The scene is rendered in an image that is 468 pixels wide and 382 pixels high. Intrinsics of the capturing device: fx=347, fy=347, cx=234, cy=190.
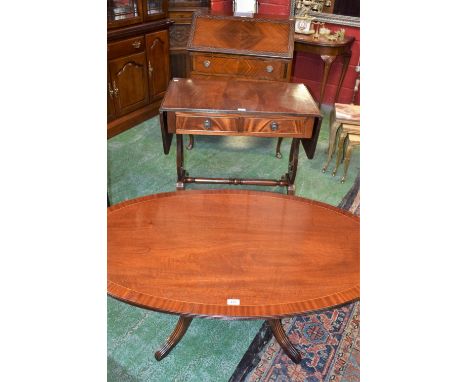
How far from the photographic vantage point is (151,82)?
3748 mm

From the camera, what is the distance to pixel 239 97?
244cm

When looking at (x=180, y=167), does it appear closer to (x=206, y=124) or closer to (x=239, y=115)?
(x=206, y=124)

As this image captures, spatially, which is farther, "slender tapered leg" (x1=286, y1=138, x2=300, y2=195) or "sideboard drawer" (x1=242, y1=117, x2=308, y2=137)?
"slender tapered leg" (x1=286, y1=138, x2=300, y2=195)

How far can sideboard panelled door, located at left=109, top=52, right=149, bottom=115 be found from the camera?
3.28 meters

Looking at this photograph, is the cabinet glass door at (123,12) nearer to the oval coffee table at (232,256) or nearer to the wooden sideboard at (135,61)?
the wooden sideboard at (135,61)

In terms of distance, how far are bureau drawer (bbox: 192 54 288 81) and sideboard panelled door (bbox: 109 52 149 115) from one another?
26.5 inches

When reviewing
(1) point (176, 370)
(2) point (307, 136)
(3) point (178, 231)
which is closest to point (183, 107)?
(2) point (307, 136)

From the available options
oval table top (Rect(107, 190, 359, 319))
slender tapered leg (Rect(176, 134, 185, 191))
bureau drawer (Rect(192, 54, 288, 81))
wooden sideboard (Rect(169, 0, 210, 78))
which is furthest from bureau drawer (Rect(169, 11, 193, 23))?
oval table top (Rect(107, 190, 359, 319))

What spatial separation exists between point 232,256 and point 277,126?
1172 millimetres

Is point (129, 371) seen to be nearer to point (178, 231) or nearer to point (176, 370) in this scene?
point (176, 370)

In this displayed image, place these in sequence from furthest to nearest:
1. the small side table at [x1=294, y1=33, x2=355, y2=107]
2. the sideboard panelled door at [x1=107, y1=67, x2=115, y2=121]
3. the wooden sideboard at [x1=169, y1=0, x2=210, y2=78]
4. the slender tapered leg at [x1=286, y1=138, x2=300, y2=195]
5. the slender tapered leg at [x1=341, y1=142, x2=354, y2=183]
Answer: the wooden sideboard at [x1=169, y1=0, x2=210, y2=78] → the small side table at [x1=294, y1=33, x2=355, y2=107] → the sideboard panelled door at [x1=107, y1=67, x2=115, y2=121] → the slender tapered leg at [x1=341, y1=142, x2=354, y2=183] → the slender tapered leg at [x1=286, y1=138, x2=300, y2=195]

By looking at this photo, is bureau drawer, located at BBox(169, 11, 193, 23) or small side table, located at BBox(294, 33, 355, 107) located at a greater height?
bureau drawer, located at BBox(169, 11, 193, 23)

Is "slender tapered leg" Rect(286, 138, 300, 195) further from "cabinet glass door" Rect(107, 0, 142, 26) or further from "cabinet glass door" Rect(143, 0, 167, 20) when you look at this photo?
"cabinet glass door" Rect(143, 0, 167, 20)
